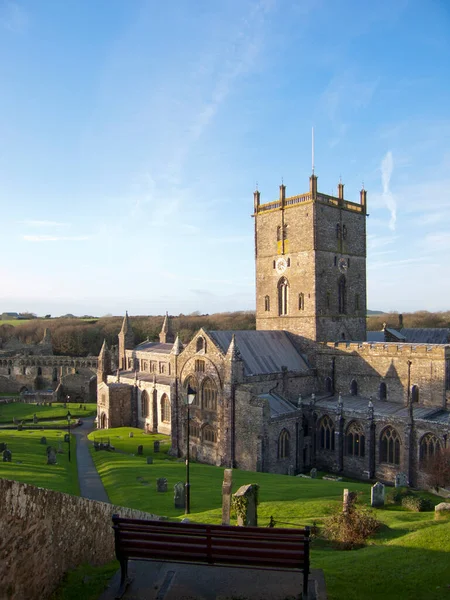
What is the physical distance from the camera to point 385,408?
31.7m

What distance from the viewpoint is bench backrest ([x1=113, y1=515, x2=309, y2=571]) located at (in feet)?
24.8

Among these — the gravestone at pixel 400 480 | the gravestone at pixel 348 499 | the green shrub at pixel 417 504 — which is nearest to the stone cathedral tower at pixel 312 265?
the gravestone at pixel 400 480

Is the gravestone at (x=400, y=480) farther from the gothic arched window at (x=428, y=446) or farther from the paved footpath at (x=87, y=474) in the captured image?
the paved footpath at (x=87, y=474)

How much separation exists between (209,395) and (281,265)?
12.9 meters

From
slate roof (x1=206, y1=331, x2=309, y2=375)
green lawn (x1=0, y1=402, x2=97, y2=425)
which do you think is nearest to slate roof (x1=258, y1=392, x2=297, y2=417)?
slate roof (x1=206, y1=331, x2=309, y2=375)

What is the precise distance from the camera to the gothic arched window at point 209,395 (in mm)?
33850

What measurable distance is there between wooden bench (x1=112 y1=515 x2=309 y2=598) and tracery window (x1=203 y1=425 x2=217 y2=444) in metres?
26.3

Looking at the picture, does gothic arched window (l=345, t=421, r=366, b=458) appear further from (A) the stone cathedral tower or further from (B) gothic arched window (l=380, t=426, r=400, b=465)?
(A) the stone cathedral tower

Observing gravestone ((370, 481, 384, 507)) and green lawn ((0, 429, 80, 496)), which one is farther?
green lawn ((0, 429, 80, 496))

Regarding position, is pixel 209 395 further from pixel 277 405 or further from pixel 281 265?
pixel 281 265

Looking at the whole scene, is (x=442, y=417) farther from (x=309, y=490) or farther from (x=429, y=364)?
(x=309, y=490)

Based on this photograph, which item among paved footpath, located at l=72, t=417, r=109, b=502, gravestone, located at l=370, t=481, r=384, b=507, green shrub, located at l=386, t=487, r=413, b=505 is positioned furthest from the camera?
paved footpath, located at l=72, t=417, r=109, b=502

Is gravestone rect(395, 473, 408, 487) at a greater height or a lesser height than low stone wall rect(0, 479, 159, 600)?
lesser

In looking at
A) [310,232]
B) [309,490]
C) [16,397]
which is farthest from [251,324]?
[309,490]
